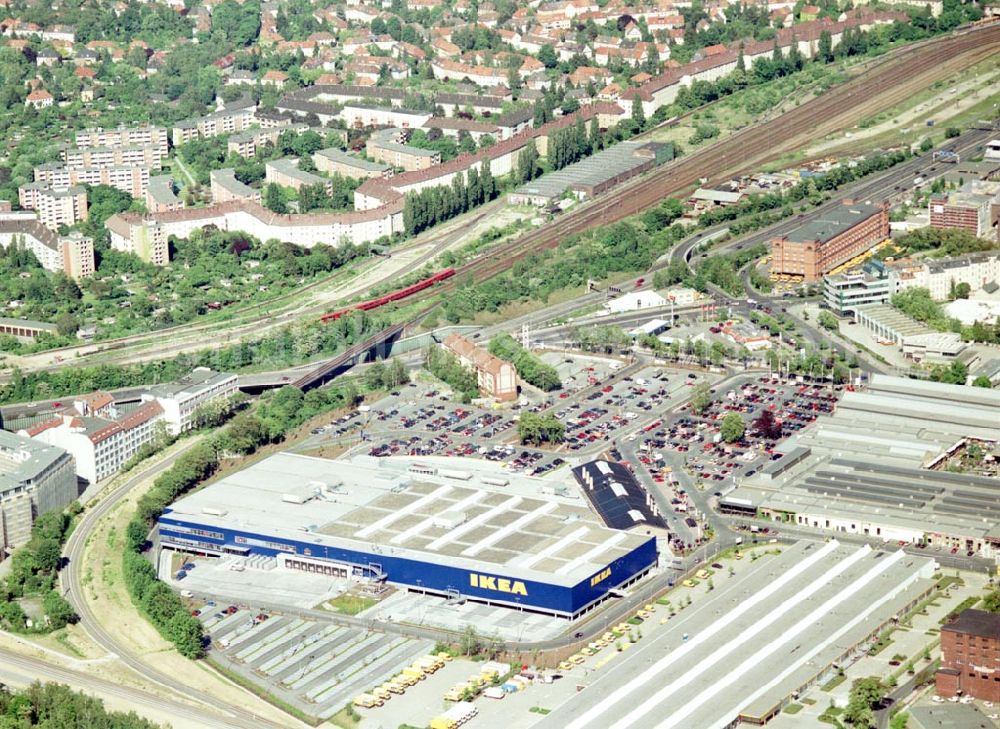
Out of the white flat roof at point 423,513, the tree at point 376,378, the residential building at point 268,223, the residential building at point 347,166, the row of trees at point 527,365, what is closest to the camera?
the white flat roof at point 423,513

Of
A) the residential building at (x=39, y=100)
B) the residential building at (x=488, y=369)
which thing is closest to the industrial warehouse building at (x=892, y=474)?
the residential building at (x=488, y=369)

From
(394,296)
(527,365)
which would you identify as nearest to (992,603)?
(527,365)

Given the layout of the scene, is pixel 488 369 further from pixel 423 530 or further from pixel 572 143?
pixel 572 143

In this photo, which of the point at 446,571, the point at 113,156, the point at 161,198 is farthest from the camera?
the point at 113,156

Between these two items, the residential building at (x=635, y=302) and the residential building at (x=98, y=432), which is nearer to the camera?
the residential building at (x=98, y=432)

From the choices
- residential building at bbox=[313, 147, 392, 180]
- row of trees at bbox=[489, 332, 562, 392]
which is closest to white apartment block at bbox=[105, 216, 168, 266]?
residential building at bbox=[313, 147, 392, 180]

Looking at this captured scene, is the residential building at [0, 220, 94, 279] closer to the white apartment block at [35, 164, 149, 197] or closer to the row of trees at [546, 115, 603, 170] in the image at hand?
the white apartment block at [35, 164, 149, 197]

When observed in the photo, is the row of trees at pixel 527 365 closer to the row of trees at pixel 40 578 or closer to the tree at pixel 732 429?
the tree at pixel 732 429
